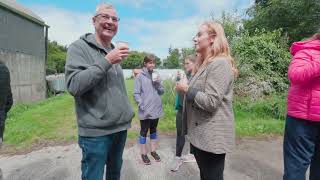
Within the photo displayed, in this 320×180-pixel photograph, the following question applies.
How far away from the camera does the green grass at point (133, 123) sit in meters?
6.59

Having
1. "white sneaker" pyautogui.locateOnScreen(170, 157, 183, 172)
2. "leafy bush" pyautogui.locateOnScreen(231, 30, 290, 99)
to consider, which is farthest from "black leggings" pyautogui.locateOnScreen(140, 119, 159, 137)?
"leafy bush" pyautogui.locateOnScreen(231, 30, 290, 99)

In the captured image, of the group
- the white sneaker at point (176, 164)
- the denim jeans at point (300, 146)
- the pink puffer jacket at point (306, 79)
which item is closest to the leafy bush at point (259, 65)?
the white sneaker at point (176, 164)

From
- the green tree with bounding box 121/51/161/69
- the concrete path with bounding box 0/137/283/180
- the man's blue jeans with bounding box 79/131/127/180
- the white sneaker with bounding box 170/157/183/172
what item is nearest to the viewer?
the man's blue jeans with bounding box 79/131/127/180

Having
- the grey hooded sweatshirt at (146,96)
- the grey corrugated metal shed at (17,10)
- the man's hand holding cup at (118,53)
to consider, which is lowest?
the grey hooded sweatshirt at (146,96)

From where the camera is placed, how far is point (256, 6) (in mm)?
20469

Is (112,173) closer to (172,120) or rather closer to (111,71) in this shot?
(111,71)

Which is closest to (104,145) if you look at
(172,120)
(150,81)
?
(150,81)

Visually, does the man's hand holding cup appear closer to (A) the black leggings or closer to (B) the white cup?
(B) the white cup

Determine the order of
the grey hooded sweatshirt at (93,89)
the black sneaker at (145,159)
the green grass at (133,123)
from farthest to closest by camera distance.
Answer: the green grass at (133,123), the black sneaker at (145,159), the grey hooded sweatshirt at (93,89)

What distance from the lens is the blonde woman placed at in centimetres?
249

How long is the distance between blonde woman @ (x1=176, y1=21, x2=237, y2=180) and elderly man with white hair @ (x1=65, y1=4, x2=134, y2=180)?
1.91 ft

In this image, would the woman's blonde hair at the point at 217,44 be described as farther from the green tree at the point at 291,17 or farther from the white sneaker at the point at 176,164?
the green tree at the point at 291,17

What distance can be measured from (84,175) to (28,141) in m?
4.16

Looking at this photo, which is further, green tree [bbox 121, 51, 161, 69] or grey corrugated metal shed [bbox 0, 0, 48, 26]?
grey corrugated metal shed [bbox 0, 0, 48, 26]
